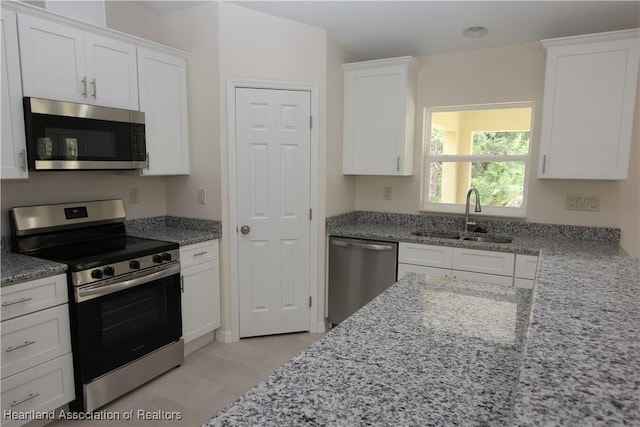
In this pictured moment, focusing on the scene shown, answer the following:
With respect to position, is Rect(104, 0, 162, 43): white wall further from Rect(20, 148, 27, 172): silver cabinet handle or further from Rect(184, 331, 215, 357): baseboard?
Rect(184, 331, 215, 357): baseboard

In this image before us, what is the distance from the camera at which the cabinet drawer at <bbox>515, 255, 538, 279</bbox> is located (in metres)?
2.67

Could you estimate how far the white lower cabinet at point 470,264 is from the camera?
8.89 ft

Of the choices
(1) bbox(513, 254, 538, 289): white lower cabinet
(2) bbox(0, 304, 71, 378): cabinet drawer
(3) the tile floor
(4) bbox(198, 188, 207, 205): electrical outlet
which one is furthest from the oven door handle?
(1) bbox(513, 254, 538, 289): white lower cabinet

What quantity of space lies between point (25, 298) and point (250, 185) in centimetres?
158

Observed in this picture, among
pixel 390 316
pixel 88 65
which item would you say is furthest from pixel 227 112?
pixel 390 316

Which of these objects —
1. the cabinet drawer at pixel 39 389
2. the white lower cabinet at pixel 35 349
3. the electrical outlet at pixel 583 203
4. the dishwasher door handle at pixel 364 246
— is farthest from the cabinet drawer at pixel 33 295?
the electrical outlet at pixel 583 203

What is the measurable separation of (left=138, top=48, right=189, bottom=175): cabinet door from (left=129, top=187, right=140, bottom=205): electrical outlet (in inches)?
13.6

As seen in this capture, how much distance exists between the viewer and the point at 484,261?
283cm

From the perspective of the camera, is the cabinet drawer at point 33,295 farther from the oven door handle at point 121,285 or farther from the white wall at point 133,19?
the white wall at point 133,19

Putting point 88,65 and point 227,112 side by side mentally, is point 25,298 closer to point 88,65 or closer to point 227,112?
point 88,65

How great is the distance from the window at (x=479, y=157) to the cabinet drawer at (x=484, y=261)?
66 centimetres

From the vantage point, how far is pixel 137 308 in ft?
7.88

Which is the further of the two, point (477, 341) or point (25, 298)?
point (25, 298)

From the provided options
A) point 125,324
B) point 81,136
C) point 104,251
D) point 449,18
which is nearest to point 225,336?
point 125,324
